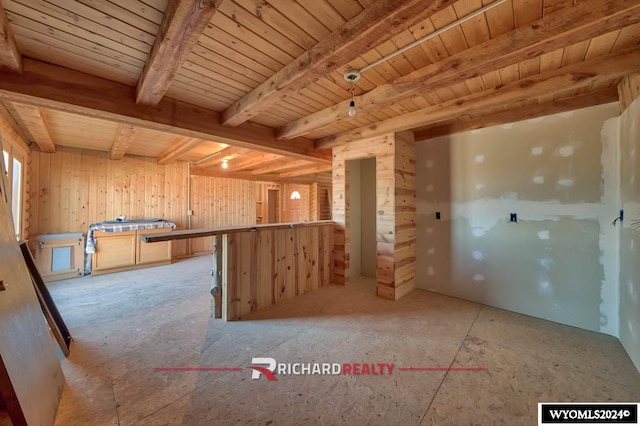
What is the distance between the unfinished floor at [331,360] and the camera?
1519mm

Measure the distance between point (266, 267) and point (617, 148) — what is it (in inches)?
156

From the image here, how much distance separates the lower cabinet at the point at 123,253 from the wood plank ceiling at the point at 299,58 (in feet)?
7.59

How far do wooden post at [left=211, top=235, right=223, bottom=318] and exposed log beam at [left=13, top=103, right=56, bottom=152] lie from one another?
240 cm

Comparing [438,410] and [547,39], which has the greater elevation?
[547,39]

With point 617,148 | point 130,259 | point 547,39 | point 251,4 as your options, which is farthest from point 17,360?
point 617,148

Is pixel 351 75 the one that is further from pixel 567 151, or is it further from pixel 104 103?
pixel 567 151

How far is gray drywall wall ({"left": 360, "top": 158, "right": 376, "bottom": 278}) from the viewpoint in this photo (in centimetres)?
453

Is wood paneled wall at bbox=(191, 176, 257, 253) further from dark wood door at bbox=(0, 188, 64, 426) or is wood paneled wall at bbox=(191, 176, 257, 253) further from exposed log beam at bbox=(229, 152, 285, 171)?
dark wood door at bbox=(0, 188, 64, 426)

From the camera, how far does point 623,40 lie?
5.60 feet

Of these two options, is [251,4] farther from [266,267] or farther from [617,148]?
[617,148]

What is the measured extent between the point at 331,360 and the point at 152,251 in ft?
16.1

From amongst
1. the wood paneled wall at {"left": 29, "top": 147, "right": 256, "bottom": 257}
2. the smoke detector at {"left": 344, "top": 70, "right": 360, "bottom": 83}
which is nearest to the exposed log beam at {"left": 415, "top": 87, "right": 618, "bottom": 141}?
the smoke detector at {"left": 344, "top": 70, "right": 360, "bottom": 83}

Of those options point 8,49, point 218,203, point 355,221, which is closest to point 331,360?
point 355,221

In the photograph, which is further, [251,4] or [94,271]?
[94,271]
